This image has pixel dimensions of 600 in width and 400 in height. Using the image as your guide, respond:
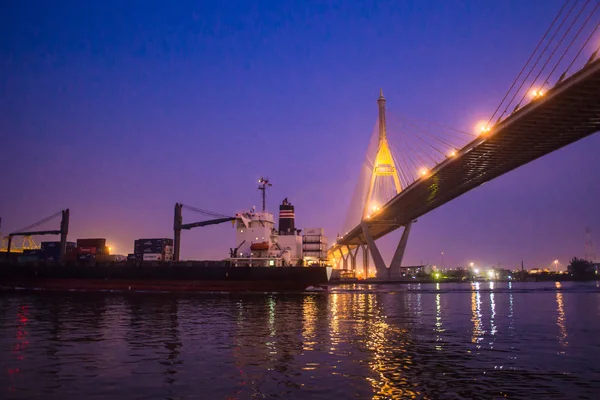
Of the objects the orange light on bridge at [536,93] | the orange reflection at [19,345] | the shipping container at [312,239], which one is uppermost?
the orange light on bridge at [536,93]

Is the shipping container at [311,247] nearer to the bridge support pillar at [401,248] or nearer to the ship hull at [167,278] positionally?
the ship hull at [167,278]

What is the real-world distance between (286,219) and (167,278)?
677 inches

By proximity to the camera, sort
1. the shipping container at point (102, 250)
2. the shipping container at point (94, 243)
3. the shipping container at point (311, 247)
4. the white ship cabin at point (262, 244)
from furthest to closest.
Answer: the shipping container at point (94, 243)
the shipping container at point (102, 250)
the shipping container at point (311, 247)
the white ship cabin at point (262, 244)

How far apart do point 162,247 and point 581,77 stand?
52.6m

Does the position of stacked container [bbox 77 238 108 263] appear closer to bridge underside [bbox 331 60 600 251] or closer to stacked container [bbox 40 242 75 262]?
stacked container [bbox 40 242 75 262]

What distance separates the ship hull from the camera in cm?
4969

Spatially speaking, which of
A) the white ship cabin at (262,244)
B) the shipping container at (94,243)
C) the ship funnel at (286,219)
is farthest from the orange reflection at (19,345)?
the shipping container at (94,243)

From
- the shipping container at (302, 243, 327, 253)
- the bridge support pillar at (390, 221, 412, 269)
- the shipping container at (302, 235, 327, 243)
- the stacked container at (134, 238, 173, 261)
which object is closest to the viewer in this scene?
the stacked container at (134, 238, 173, 261)

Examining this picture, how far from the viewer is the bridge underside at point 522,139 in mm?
31875

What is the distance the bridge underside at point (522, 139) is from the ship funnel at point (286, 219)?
1600 cm

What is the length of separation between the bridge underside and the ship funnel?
16.0 metres

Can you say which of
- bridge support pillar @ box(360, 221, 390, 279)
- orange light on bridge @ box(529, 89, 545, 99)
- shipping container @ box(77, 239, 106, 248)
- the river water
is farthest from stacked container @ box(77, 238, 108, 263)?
orange light on bridge @ box(529, 89, 545, 99)

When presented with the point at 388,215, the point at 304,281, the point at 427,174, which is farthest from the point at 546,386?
the point at 388,215

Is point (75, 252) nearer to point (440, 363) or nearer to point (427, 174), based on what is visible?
point (427, 174)
